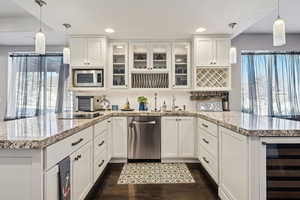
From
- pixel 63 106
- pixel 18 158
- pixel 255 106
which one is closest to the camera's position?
pixel 18 158

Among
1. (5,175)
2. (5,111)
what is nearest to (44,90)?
(5,111)

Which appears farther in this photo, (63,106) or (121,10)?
(63,106)

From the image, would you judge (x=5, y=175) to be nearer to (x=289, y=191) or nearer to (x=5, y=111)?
(x=289, y=191)

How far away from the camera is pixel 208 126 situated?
301 centimetres

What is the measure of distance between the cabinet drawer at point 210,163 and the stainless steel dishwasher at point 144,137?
0.86 metres

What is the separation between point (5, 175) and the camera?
4.33 ft

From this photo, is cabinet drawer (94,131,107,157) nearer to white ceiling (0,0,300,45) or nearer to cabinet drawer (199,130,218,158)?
cabinet drawer (199,130,218,158)

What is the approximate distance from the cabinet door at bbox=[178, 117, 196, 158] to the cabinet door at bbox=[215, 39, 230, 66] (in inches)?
48.6

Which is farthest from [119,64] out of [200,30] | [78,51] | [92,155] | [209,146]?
[209,146]

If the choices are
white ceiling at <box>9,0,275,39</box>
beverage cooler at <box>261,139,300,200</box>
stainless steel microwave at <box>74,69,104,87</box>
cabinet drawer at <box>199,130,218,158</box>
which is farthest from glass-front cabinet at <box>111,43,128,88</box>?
beverage cooler at <box>261,139,300,200</box>

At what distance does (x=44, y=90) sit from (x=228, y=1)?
14.5ft

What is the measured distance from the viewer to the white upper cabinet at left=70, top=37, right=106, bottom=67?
13.7 ft

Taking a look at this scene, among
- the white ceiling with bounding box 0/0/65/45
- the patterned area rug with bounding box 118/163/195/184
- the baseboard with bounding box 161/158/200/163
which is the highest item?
the white ceiling with bounding box 0/0/65/45

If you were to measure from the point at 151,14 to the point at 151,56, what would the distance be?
50.3 inches
